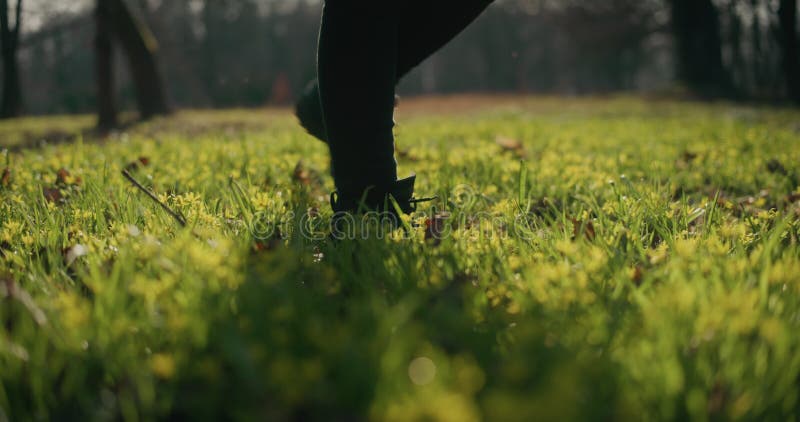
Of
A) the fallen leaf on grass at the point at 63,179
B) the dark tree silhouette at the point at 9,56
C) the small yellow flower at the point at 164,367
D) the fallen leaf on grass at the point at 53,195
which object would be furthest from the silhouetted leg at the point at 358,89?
the dark tree silhouette at the point at 9,56

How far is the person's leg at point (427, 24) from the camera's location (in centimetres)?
188

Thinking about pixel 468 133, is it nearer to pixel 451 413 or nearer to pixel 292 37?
pixel 451 413

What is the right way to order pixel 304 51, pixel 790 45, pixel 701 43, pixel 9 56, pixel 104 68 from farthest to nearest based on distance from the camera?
pixel 304 51 → pixel 701 43 → pixel 790 45 → pixel 104 68 → pixel 9 56

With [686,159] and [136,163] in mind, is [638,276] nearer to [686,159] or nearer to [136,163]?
[686,159]

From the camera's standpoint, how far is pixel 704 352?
879 millimetres

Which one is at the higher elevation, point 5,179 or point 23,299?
point 5,179

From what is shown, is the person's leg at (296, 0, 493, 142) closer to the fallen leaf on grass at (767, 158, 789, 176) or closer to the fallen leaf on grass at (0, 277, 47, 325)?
the fallen leaf on grass at (0, 277, 47, 325)

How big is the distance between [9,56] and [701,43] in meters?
20.3

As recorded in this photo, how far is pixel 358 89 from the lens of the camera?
1.63 m

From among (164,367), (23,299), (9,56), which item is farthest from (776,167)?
(9,56)

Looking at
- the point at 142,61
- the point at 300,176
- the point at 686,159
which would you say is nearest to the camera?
the point at 300,176

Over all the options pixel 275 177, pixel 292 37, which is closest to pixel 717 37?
pixel 275 177

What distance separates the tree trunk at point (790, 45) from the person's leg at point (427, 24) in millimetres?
13779

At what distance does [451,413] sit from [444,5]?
1.52 meters
